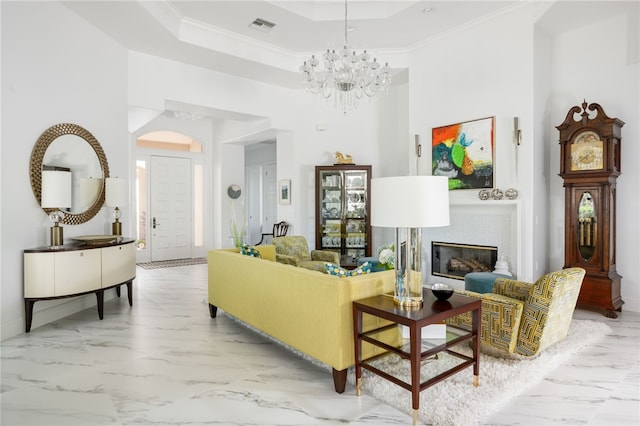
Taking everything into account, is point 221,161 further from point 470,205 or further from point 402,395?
point 402,395

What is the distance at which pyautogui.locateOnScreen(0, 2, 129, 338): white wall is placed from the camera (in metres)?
3.53

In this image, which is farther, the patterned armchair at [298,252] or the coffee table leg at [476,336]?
the patterned armchair at [298,252]

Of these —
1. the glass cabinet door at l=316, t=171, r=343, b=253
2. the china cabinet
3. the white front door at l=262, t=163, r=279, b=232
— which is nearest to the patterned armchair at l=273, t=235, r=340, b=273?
the china cabinet

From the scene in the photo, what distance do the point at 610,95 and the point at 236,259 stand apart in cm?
461

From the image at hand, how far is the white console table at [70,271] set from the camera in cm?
361

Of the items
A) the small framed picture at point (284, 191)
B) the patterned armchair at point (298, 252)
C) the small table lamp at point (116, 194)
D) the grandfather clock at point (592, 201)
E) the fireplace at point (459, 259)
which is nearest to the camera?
the grandfather clock at point (592, 201)

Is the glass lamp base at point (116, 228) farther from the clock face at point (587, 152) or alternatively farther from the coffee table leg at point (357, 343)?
the clock face at point (587, 152)

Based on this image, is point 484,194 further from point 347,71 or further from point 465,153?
point 347,71

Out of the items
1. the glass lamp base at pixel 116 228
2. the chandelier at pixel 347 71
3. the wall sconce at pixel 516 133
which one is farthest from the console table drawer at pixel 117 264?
the wall sconce at pixel 516 133

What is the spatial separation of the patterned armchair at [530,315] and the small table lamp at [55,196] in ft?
12.7

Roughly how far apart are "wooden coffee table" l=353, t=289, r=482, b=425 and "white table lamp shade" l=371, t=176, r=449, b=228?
49 centimetres

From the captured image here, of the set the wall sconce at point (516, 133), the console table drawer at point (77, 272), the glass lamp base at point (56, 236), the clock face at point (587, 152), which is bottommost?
the console table drawer at point (77, 272)

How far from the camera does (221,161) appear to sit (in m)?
8.59

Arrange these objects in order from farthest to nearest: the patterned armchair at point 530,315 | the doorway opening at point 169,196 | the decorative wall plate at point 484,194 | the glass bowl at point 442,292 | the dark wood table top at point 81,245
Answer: the doorway opening at point 169,196
the decorative wall plate at point 484,194
the dark wood table top at point 81,245
the patterned armchair at point 530,315
the glass bowl at point 442,292
